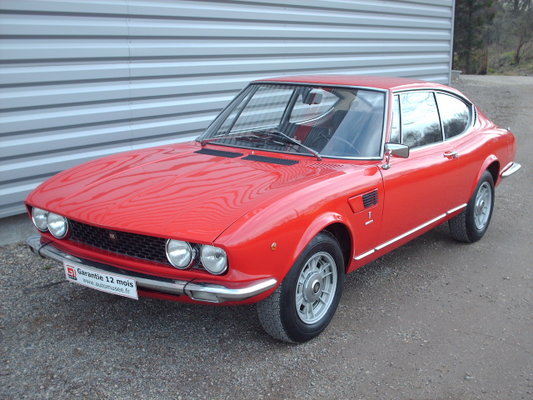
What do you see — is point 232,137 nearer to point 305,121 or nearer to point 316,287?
point 305,121

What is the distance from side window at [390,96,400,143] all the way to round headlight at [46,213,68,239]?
7.59 ft

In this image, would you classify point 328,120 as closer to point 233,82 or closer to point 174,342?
point 174,342

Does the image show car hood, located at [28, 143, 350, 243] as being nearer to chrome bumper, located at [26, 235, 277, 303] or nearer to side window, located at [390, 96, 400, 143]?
chrome bumper, located at [26, 235, 277, 303]

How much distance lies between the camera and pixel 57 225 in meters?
3.40

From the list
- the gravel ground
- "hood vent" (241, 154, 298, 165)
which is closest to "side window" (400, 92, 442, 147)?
"hood vent" (241, 154, 298, 165)

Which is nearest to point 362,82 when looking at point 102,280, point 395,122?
point 395,122

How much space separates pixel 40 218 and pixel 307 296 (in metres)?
1.73

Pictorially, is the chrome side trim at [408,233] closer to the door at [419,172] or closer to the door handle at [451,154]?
the door at [419,172]

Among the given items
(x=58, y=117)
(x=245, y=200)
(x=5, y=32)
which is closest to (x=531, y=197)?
(x=245, y=200)

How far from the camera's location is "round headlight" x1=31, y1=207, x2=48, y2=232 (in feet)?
11.5

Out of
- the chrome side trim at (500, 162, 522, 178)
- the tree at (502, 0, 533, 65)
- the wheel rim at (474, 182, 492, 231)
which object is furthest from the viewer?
the tree at (502, 0, 533, 65)

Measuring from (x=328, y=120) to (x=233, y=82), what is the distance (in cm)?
317

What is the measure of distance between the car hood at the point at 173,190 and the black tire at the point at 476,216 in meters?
2.05

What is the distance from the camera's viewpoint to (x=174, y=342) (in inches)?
136
